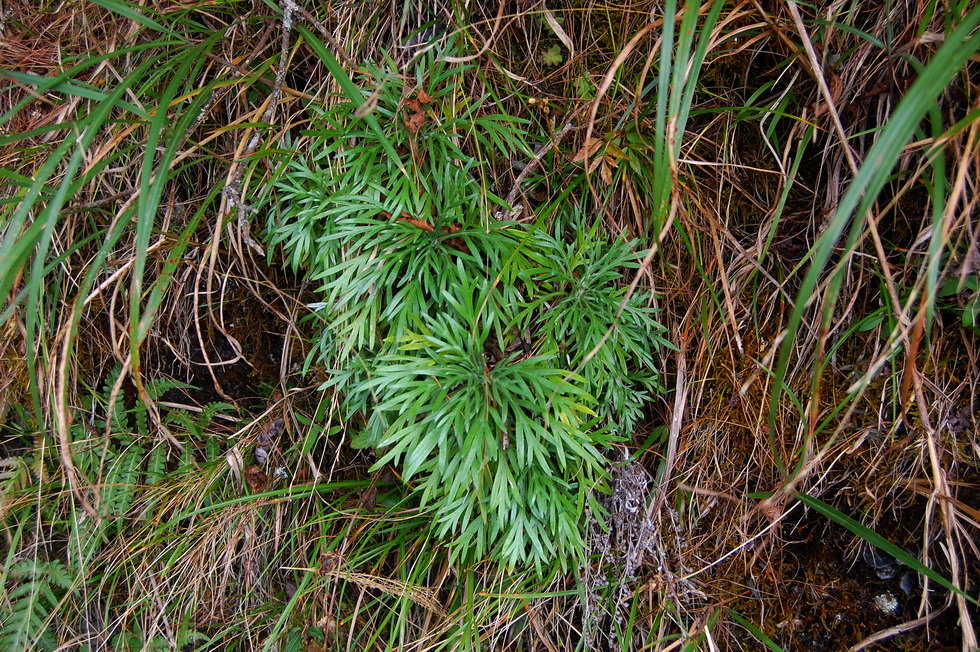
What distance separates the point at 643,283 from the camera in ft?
5.02

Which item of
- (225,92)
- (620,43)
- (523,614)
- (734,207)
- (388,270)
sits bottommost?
(523,614)

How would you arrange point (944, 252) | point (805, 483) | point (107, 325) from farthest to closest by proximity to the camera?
point (107, 325) < point (805, 483) < point (944, 252)

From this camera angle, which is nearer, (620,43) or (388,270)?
(388,270)

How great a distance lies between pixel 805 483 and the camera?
1.45 metres

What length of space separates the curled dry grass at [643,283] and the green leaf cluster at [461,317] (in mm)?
142

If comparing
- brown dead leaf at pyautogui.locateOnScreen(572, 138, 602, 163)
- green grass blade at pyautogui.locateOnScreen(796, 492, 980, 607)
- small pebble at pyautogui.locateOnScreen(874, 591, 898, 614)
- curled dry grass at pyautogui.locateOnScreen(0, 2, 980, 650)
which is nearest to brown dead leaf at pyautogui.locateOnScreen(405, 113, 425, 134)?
curled dry grass at pyautogui.locateOnScreen(0, 2, 980, 650)

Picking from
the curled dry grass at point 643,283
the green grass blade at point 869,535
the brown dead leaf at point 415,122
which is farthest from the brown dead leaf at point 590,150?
the green grass blade at point 869,535

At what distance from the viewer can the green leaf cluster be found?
1.32m

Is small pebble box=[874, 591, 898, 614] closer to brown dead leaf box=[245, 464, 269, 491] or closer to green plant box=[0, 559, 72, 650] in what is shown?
brown dead leaf box=[245, 464, 269, 491]

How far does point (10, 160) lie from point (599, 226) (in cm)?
175

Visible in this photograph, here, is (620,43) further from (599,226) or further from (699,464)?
(699,464)

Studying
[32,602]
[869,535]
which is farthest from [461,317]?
[32,602]

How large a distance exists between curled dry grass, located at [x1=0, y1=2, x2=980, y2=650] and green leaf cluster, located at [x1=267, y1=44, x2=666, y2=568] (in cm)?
14

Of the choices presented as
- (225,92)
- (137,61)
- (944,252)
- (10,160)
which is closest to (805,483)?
(944,252)
